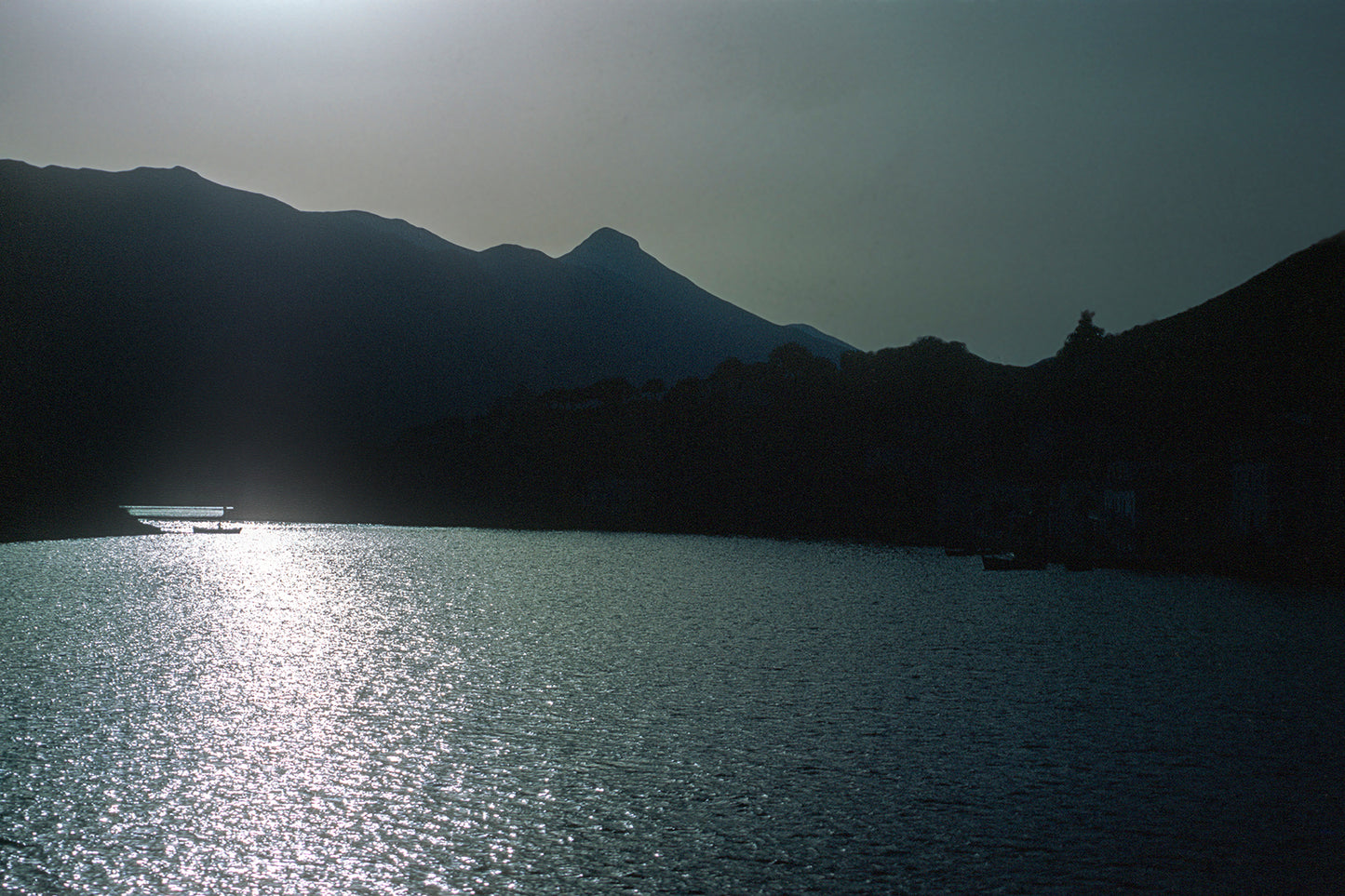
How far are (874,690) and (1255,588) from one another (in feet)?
236

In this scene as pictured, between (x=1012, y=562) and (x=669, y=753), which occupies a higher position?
(x=1012, y=562)

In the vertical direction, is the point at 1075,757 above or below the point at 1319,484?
below

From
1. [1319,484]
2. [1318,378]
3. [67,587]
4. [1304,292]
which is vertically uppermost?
[1304,292]

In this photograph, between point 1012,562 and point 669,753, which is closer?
point 669,753

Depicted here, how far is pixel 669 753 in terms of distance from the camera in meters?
31.3

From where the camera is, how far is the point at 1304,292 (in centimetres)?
16462

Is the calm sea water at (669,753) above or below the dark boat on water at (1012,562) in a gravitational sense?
below

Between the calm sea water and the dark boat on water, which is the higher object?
the dark boat on water

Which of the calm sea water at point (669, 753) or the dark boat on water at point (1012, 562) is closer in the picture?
the calm sea water at point (669, 753)

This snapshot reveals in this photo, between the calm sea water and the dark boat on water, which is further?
the dark boat on water

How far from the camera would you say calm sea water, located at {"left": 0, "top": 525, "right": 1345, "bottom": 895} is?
21109mm

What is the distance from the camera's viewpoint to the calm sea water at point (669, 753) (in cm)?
2111

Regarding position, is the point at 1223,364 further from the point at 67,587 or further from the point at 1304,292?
the point at 67,587

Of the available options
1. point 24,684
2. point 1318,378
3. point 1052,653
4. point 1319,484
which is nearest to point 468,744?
point 24,684
